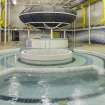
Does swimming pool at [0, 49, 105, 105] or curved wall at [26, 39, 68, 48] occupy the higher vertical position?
curved wall at [26, 39, 68, 48]

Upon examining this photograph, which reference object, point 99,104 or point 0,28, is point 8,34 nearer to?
point 0,28

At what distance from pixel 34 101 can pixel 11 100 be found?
0.72 ft

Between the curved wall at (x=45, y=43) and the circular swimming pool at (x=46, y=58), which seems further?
the curved wall at (x=45, y=43)

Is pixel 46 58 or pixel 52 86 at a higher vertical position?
pixel 46 58

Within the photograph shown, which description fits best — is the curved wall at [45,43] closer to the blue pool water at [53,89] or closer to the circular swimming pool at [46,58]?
the circular swimming pool at [46,58]

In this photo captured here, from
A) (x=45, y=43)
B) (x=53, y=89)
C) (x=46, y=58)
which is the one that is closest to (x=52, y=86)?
(x=53, y=89)

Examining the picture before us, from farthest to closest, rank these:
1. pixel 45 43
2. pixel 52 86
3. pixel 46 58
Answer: pixel 45 43 → pixel 46 58 → pixel 52 86

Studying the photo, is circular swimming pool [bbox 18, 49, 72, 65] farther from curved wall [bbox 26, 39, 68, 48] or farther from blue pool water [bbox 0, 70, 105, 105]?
curved wall [bbox 26, 39, 68, 48]

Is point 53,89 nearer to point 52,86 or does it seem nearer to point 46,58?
point 52,86

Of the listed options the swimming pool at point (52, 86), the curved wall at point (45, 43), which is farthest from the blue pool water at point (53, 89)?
the curved wall at point (45, 43)

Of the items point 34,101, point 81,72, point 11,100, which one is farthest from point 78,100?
point 81,72

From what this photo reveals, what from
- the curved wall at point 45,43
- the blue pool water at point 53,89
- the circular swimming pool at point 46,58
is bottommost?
the blue pool water at point 53,89

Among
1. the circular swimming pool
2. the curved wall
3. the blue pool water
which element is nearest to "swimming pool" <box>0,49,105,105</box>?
the blue pool water

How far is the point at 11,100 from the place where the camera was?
1.78 metres
